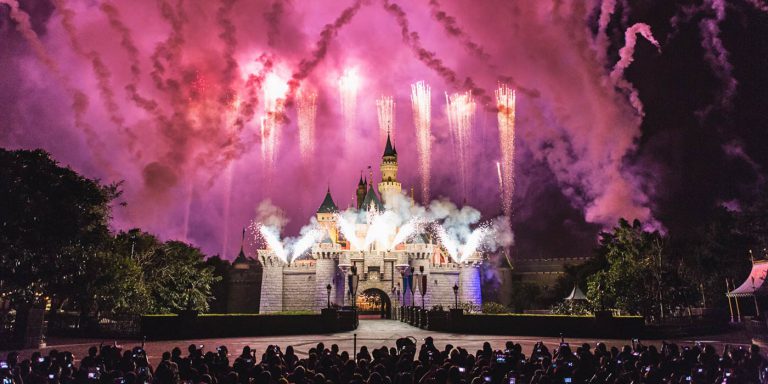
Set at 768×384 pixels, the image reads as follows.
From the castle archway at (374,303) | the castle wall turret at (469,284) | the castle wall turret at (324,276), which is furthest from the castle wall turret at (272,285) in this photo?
the castle wall turret at (469,284)

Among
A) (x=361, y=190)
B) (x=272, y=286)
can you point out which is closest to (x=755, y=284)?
(x=272, y=286)

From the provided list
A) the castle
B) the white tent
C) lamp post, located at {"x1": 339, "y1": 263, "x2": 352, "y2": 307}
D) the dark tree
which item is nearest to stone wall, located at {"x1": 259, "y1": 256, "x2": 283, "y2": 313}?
the castle

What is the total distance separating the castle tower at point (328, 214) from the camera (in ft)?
272

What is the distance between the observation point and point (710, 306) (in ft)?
153

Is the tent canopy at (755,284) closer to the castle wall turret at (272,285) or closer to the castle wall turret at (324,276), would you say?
the castle wall turret at (324,276)

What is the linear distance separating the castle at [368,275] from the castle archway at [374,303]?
0.46 feet

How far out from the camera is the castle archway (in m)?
61.2

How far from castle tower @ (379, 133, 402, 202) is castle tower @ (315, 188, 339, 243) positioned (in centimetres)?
903

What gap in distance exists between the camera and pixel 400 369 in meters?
9.99

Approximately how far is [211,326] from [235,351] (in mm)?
8142

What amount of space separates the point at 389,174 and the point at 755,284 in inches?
2646

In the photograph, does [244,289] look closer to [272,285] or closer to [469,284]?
[272,285]

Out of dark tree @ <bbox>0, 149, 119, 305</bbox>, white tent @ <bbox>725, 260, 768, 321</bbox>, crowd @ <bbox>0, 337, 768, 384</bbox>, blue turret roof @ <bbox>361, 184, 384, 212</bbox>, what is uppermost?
blue turret roof @ <bbox>361, 184, 384, 212</bbox>

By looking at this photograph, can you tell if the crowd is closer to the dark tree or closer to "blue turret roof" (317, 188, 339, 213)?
the dark tree
